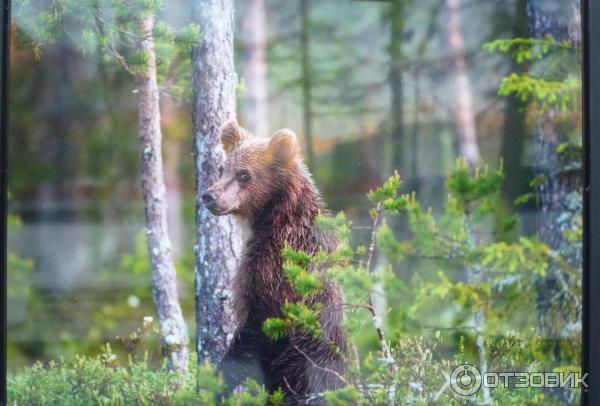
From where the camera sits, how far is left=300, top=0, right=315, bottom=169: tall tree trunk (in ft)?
10.3

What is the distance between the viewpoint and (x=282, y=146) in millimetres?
3139

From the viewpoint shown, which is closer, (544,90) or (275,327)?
(275,327)

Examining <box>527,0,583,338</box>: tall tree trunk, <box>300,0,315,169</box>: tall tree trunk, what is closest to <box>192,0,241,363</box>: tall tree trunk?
<box>300,0,315,169</box>: tall tree trunk

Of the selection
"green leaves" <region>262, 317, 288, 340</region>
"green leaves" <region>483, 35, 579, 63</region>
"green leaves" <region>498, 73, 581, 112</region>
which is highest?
"green leaves" <region>483, 35, 579, 63</region>

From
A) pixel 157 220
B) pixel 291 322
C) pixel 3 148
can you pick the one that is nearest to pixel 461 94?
pixel 291 322

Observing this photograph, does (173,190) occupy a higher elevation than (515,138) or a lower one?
lower

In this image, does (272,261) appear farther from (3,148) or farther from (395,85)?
(3,148)

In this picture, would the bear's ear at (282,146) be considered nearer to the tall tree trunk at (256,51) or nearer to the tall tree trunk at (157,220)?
the tall tree trunk at (256,51)

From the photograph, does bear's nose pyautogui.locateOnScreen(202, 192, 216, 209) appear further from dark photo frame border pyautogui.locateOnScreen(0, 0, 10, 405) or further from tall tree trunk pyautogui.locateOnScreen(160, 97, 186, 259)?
dark photo frame border pyautogui.locateOnScreen(0, 0, 10, 405)

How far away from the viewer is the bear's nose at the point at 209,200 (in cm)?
312

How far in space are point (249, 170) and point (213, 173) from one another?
164mm

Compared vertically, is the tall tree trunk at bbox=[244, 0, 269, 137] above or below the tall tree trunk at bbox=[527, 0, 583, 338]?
above

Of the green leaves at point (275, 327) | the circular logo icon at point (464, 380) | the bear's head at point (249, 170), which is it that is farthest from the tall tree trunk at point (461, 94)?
the green leaves at point (275, 327)

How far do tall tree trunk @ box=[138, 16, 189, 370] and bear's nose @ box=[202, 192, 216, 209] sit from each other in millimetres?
176
